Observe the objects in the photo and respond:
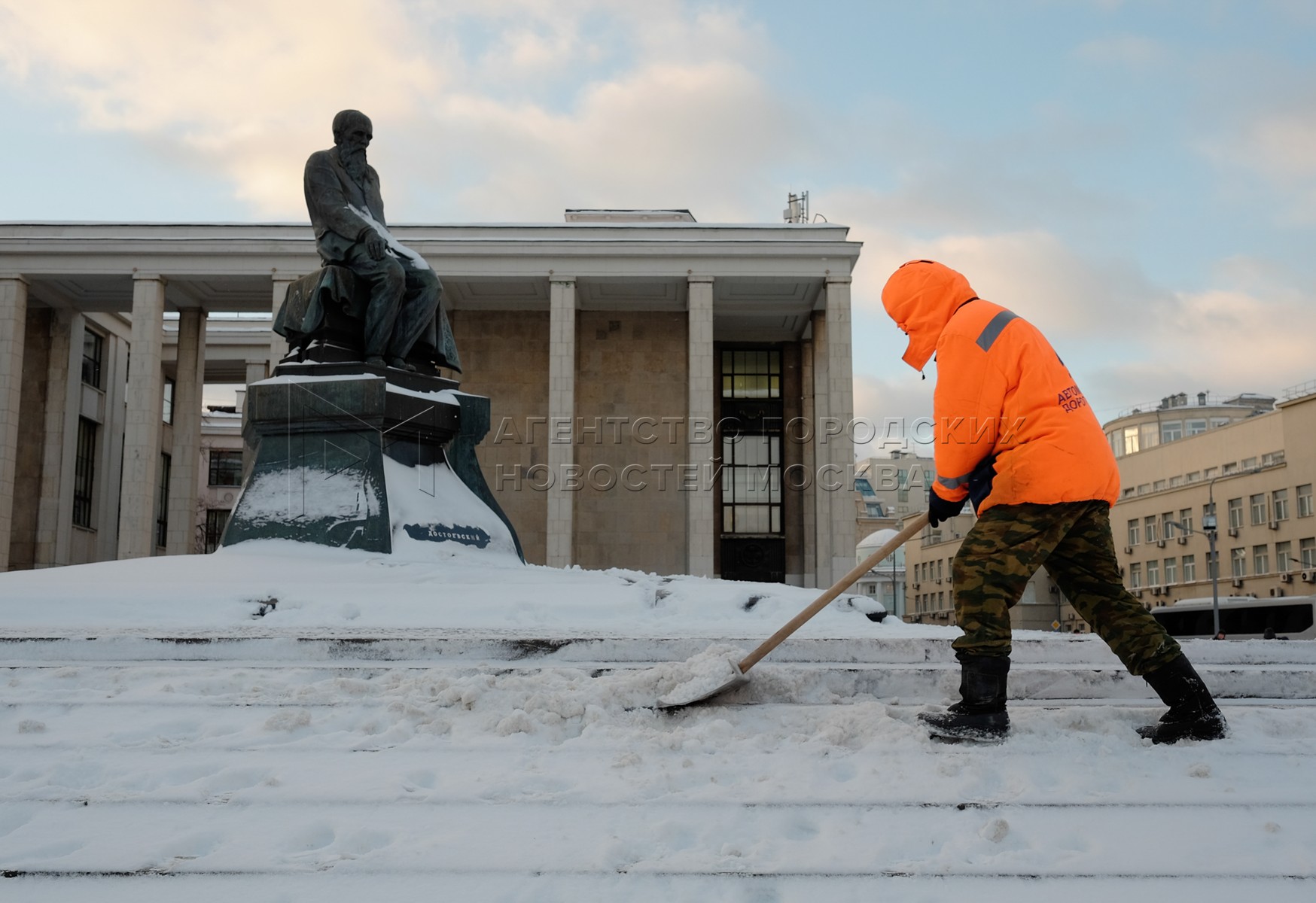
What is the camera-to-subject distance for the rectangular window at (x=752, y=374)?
1443 inches

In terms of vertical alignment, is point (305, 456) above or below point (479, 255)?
below

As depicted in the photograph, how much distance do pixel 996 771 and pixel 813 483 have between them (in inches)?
1197

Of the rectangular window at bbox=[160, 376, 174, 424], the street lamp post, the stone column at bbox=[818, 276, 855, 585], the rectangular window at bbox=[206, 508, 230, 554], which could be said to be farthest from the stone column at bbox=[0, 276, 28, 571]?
the street lamp post

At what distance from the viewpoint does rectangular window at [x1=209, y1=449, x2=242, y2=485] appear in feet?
161

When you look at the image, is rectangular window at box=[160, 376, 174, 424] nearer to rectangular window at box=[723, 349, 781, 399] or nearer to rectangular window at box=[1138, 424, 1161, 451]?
rectangular window at box=[723, 349, 781, 399]

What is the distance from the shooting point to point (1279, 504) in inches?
2002

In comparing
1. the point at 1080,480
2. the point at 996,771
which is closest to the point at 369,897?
the point at 996,771

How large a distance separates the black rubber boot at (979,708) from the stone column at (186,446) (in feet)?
102

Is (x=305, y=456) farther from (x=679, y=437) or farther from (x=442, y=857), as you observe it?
(x=679, y=437)

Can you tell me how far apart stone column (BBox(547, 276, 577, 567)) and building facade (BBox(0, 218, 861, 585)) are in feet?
0.19

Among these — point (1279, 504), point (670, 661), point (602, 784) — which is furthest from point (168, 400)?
point (1279, 504)

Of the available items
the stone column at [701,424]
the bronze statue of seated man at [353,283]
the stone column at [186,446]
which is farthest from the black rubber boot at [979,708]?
the stone column at [186,446]

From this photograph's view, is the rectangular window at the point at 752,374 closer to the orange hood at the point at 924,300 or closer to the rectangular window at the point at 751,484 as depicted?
the rectangular window at the point at 751,484

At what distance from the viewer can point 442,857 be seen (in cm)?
256
